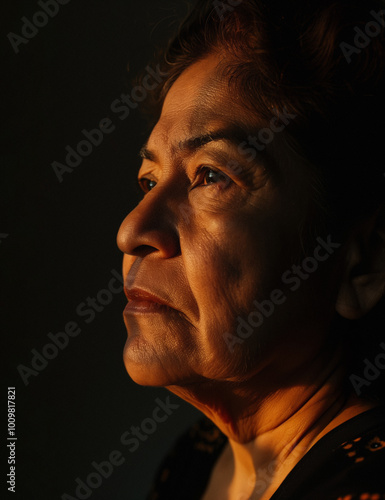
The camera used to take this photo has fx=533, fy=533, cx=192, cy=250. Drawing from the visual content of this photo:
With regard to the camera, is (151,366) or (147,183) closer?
(151,366)

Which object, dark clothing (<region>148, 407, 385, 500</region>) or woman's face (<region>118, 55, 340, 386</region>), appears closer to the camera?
dark clothing (<region>148, 407, 385, 500</region>)

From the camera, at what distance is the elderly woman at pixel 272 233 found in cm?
78

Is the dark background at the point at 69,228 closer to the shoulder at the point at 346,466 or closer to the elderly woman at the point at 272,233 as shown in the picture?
the elderly woman at the point at 272,233

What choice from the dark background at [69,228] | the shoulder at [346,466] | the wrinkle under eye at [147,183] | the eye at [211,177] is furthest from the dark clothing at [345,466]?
the dark background at [69,228]

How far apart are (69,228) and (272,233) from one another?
32.1 inches

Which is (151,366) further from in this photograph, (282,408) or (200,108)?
(200,108)

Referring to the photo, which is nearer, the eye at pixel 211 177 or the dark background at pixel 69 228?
the eye at pixel 211 177

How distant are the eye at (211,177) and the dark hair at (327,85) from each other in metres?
0.11

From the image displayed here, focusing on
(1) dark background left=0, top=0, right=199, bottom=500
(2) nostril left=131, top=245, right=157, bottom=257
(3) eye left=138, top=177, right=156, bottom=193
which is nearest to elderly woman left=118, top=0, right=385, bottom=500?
(2) nostril left=131, top=245, right=157, bottom=257

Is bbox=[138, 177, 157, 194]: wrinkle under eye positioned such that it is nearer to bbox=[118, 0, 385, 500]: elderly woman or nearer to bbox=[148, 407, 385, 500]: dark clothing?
bbox=[118, 0, 385, 500]: elderly woman

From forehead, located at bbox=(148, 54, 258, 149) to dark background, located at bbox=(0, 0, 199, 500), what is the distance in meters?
0.56

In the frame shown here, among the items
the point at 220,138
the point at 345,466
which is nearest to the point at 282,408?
the point at 345,466

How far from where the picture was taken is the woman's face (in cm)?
77

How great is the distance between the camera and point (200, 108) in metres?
0.83
